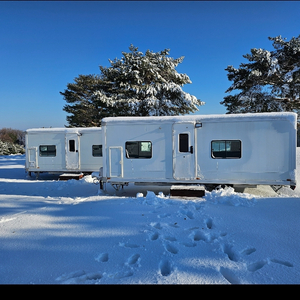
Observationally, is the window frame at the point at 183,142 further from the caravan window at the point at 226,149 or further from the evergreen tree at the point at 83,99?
the evergreen tree at the point at 83,99

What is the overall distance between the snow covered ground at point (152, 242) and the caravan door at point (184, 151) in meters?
1.89

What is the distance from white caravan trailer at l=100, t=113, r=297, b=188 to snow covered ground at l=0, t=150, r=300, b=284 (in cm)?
180

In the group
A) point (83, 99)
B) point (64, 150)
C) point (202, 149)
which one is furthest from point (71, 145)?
point (83, 99)

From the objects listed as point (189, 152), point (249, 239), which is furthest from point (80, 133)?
point (249, 239)

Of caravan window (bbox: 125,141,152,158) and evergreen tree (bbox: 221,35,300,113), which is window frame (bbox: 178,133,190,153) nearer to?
caravan window (bbox: 125,141,152,158)

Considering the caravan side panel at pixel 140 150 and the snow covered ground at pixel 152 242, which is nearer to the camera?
the snow covered ground at pixel 152 242

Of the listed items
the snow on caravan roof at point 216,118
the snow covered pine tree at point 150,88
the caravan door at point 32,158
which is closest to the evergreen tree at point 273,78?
the snow covered pine tree at point 150,88

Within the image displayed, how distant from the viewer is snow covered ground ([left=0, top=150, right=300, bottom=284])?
8.01ft

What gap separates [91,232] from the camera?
3.53 meters

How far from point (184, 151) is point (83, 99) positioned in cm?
2023

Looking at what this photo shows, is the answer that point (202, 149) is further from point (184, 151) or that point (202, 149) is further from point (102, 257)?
point (102, 257)

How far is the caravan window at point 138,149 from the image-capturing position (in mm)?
7315
